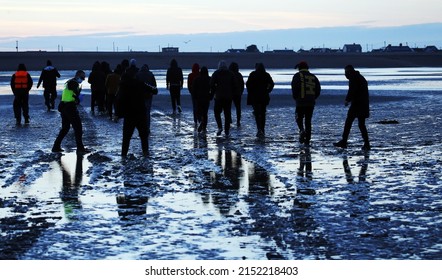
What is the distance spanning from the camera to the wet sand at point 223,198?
897 centimetres

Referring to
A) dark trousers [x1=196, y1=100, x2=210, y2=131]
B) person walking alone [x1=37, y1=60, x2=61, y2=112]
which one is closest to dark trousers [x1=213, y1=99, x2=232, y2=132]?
dark trousers [x1=196, y1=100, x2=210, y2=131]

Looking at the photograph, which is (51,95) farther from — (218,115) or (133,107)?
(133,107)

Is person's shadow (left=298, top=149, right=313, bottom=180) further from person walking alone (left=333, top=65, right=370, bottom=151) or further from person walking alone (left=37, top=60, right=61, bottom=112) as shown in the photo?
person walking alone (left=37, top=60, right=61, bottom=112)

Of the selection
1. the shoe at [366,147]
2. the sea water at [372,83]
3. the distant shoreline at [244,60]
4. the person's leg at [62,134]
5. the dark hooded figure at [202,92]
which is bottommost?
the distant shoreline at [244,60]

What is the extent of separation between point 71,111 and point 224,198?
23.8 feet

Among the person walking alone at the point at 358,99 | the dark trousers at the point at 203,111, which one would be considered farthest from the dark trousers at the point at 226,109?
the person walking alone at the point at 358,99

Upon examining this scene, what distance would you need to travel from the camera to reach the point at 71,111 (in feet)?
61.1

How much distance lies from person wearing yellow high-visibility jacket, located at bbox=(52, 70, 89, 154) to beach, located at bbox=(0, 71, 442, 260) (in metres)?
0.32

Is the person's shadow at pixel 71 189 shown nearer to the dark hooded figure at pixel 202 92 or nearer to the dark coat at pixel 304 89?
the dark coat at pixel 304 89

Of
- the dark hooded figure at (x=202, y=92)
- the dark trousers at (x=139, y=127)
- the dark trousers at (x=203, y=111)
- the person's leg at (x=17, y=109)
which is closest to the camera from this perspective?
the dark trousers at (x=139, y=127)

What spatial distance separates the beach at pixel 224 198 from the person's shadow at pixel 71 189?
0.07ft
